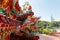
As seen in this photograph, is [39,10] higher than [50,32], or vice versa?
[39,10]

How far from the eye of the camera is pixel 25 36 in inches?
175

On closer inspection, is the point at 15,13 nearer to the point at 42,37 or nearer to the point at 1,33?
the point at 1,33

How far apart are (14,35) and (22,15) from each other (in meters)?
0.39

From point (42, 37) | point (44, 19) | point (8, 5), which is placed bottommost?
point (42, 37)

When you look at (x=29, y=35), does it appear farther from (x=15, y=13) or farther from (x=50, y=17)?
(x=50, y=17)

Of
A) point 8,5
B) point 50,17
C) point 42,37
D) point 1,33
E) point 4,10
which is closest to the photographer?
point 1,33

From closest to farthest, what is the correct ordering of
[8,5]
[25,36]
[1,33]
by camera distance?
[1,33], [8,5], [25,36]

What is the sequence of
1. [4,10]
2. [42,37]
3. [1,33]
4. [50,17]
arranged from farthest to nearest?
1. [50,17]
2. [42,37]
3. [4,10]
4. [1,33]

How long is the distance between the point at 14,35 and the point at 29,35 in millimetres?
406

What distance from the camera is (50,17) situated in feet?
19.9

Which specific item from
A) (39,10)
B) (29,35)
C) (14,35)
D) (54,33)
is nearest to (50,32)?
(54,33)

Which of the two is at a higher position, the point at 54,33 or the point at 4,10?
the point at 4,10

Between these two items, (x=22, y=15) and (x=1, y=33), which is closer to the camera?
(x=1, y=33)

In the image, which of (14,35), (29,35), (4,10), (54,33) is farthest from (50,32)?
(4,10)
